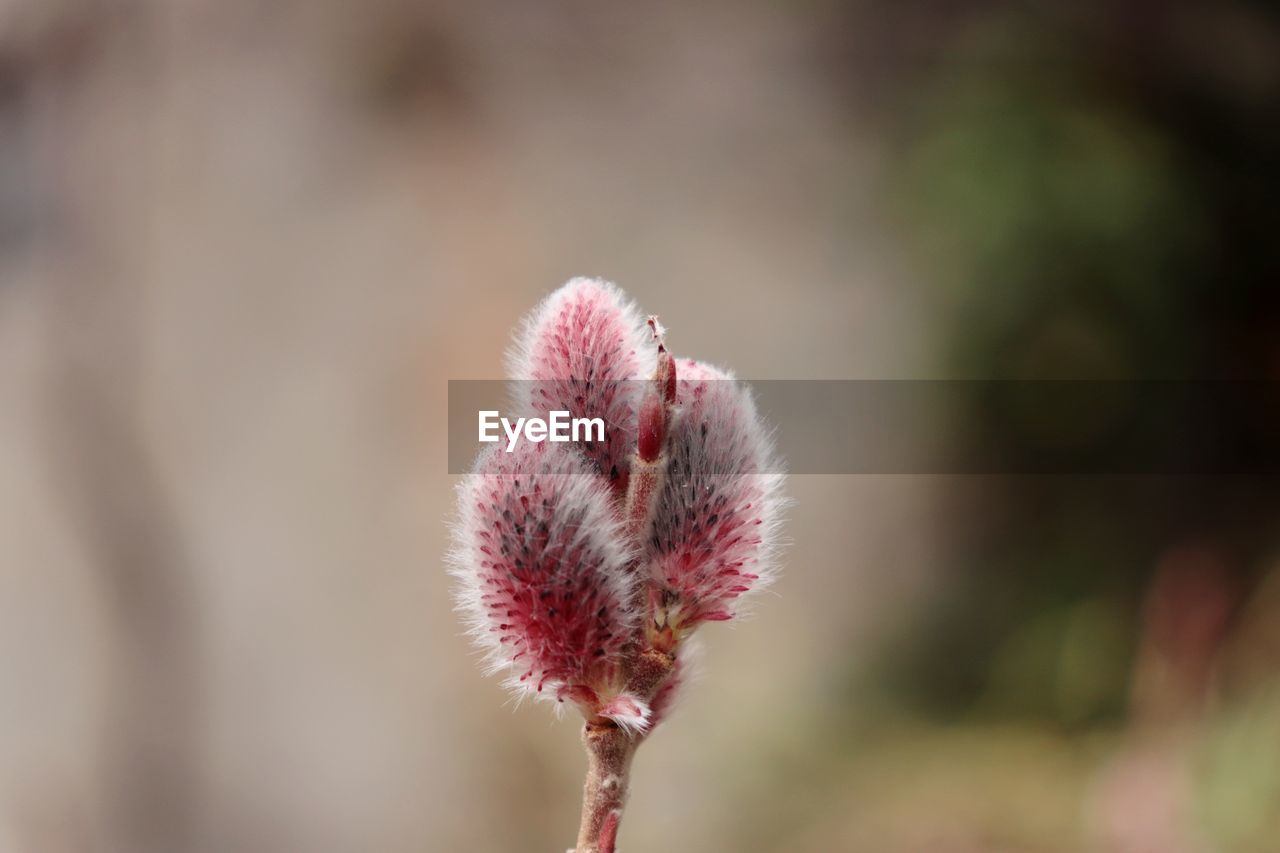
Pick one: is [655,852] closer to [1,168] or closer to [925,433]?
[925,433]

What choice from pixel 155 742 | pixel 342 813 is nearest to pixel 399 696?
pixel 342 813

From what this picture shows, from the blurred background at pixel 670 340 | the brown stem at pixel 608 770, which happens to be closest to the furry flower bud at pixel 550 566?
the brown stem at pixel 608 770

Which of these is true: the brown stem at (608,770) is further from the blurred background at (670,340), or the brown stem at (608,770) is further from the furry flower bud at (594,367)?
the blurred background at (670,340)

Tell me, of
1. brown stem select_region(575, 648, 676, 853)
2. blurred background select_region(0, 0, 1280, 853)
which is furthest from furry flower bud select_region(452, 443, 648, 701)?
blurred background select_region(0, 0, 1280, 853)
